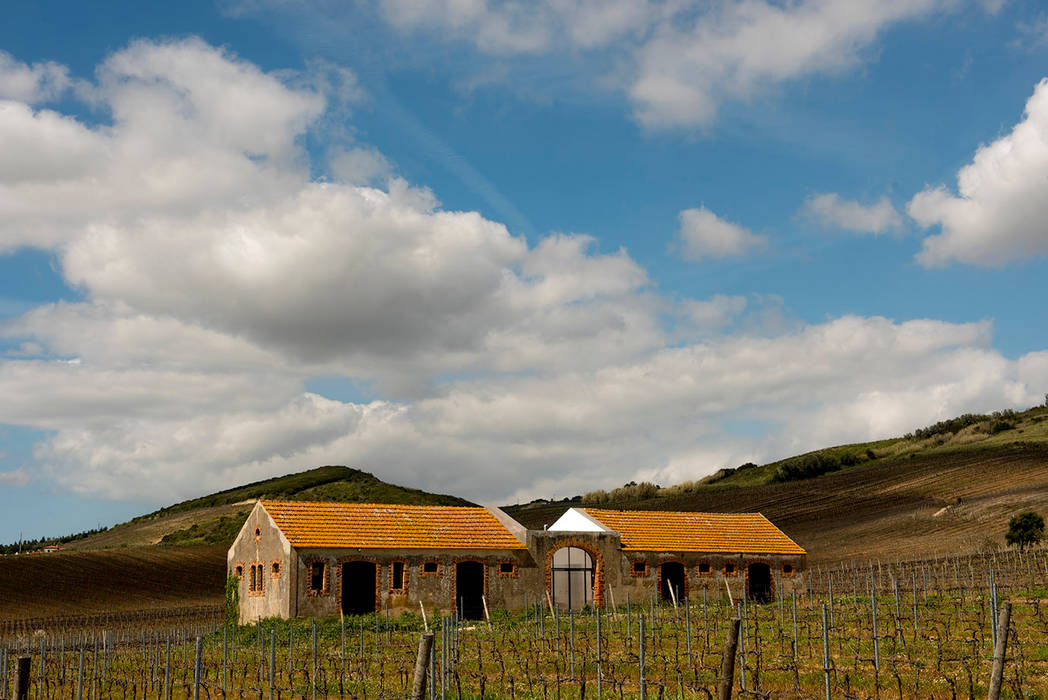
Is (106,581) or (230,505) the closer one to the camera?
(106,581)

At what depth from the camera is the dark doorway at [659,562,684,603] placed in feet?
132

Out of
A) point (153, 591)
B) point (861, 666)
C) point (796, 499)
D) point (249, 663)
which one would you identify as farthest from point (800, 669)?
point (796, 499)

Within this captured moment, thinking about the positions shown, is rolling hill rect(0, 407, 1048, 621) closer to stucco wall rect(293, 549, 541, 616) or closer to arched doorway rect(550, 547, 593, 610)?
arched doorway rect(550, 547, 593, 610)

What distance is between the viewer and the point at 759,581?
139 feet

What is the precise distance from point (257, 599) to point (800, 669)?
2158 cm

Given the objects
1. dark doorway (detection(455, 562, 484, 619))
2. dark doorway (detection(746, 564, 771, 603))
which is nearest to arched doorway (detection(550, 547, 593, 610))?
dark doorway (detection(455, 562, 484, 619))

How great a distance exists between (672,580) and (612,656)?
1770cm

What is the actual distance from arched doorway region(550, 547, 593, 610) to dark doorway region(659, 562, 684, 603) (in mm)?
3350

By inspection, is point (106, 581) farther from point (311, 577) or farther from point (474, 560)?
point (474, 560)

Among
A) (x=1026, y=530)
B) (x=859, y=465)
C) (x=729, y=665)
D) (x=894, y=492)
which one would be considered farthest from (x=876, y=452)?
(x=729, y=665)

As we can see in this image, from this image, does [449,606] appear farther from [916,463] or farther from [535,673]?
[916,463]

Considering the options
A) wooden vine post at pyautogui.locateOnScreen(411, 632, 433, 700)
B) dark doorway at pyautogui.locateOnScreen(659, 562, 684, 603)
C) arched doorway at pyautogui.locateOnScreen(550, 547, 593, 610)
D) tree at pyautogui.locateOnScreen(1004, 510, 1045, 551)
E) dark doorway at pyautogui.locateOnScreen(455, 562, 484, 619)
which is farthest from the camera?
tree at pyautogui.locateOnScreen(1004, 510, 1045, 551)

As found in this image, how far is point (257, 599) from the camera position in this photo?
35500 millimetres

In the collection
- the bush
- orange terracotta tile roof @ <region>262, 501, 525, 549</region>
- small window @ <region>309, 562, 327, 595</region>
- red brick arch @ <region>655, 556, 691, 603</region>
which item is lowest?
red brick arch @ <region>655, 556, 691, 603</region>
